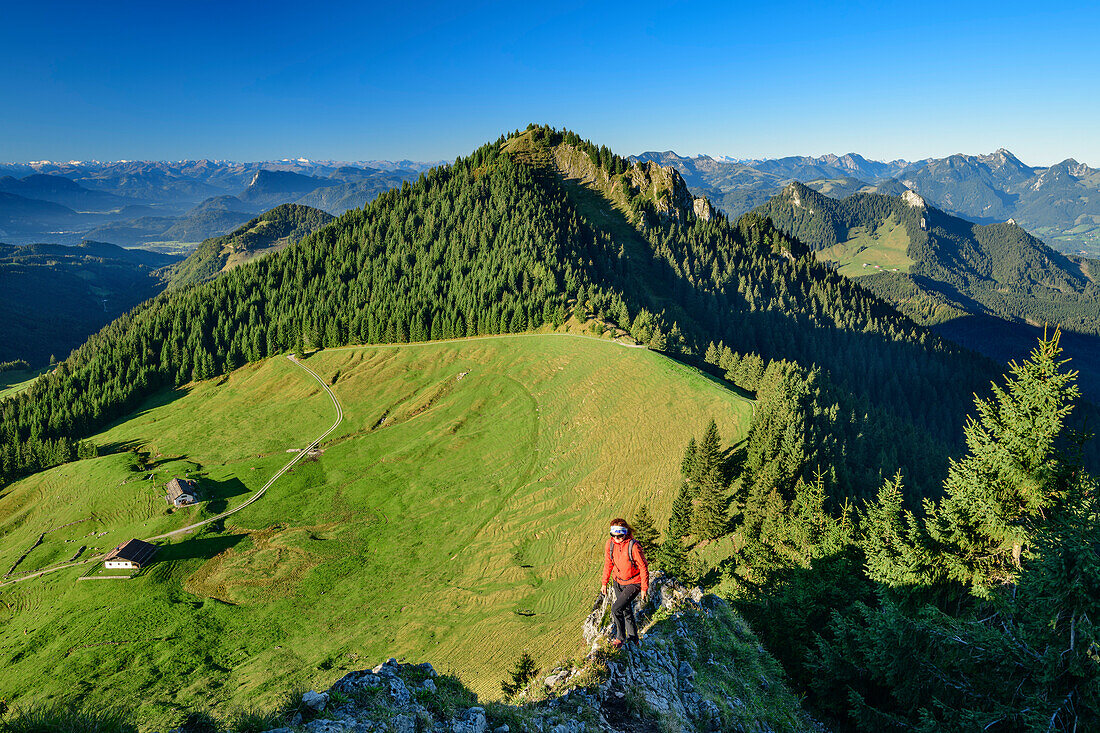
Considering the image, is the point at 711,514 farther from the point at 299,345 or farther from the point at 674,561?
the point at 299,345

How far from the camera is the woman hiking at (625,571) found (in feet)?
61.7

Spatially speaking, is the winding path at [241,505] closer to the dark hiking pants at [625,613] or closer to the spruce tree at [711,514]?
the spruce tree at [711,514]

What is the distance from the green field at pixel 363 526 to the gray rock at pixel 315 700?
35.5 metres

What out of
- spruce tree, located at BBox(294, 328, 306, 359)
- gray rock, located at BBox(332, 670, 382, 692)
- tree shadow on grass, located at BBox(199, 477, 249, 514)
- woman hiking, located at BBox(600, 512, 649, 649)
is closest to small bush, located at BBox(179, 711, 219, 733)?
gray rock, located at BBox(332, 670, 382, 692)

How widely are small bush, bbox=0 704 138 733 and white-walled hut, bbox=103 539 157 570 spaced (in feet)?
253

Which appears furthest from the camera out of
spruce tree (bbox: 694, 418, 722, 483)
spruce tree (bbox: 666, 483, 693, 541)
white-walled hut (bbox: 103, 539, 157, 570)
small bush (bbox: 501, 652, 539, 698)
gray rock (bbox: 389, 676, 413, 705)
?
white-walled hut (bbox: 103, 539, 157, 570)

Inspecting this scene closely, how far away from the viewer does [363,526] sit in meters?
76.9

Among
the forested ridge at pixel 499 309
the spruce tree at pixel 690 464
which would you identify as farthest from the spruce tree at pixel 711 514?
the forested ridge at pixel 499 309

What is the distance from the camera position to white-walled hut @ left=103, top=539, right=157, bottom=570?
221 feet

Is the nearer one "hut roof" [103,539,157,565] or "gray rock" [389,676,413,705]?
"gray rock" [389,676,413,705]

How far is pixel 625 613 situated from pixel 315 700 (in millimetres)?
12508

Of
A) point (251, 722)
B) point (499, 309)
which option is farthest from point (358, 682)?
point (499, 309)

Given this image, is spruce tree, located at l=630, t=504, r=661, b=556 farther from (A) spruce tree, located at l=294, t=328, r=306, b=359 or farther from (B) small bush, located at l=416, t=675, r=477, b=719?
(A) spruce tree, located at l=294, t=328, r=306, b=359

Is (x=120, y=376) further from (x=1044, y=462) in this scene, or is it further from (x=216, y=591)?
(x=1044, y=462)
